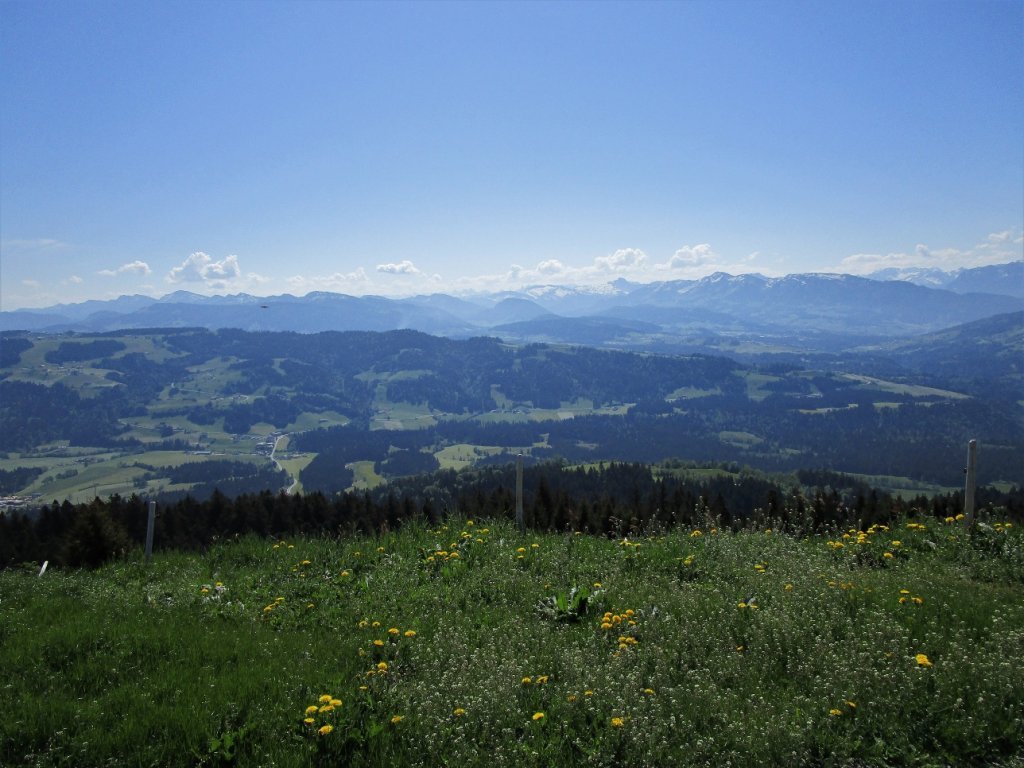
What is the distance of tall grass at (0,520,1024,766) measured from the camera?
5359 millimetres

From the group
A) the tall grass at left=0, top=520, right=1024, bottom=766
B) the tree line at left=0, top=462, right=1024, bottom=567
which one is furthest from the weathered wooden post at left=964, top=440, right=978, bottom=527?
the tree line at left=0, top=462, right=1024, bottom=567

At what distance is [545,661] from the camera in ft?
23.0

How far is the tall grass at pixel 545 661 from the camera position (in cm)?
536

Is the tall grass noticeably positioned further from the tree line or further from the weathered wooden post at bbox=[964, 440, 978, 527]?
the tree line

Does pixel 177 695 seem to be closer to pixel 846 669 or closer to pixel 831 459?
pixel 846 669

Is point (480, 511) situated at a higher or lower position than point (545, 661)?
lower

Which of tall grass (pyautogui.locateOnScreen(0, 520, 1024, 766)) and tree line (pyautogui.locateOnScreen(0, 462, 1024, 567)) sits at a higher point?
tall grass (pyautogui.locateOnScreen(0, 520, 1024, 766))

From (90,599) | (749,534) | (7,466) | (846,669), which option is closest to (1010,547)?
(749,534)

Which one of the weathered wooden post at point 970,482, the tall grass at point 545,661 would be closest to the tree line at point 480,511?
the weathered wooden post at point 970,482

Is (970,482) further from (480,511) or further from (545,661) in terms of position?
(480,511)

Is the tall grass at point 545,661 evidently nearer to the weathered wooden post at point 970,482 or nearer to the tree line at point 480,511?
the weathered wooden post at point 970,482

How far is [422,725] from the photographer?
561cm

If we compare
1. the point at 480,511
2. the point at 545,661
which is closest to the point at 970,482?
the point at 545,661

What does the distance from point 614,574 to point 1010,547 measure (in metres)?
6.65
